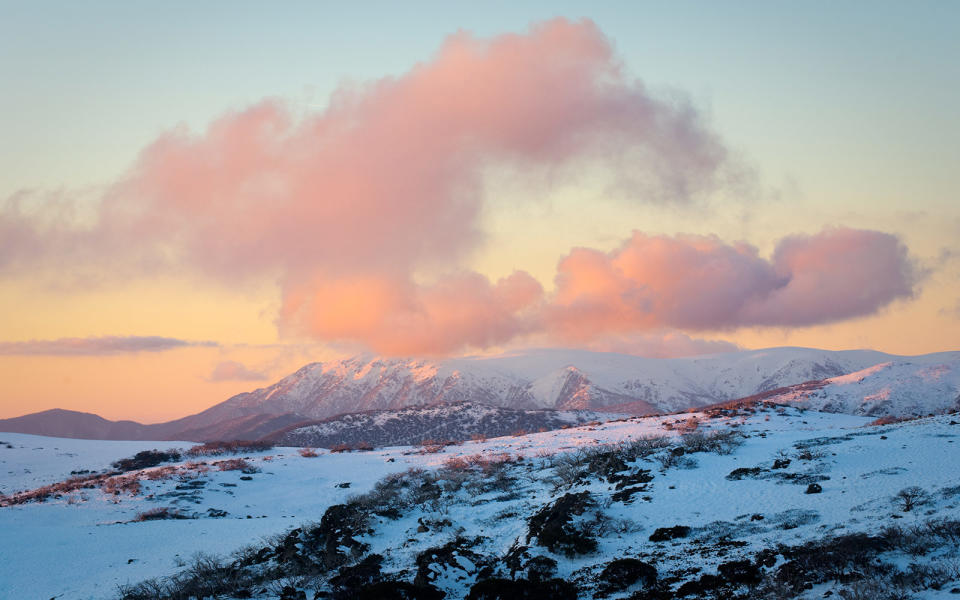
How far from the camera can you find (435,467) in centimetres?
3719

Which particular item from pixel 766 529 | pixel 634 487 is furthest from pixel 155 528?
pixel 766 529

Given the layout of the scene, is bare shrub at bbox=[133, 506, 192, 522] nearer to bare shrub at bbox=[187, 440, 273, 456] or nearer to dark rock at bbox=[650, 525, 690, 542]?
bare shrub at bbox=[187, 440, 273, 456]

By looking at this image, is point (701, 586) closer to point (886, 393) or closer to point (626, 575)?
point (626, 575)

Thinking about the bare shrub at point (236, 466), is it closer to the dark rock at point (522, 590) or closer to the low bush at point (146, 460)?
the low bush at point (146, 460)

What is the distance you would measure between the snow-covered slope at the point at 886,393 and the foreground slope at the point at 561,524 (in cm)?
5120

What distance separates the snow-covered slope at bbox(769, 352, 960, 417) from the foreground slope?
51195mm

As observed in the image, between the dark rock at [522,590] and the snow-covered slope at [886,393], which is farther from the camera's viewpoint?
the snow-covered slope at [886,393]

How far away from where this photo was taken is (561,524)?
19.5m

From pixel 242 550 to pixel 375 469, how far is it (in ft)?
55.6

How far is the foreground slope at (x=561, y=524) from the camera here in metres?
14.6

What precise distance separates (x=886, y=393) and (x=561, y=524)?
82.7m

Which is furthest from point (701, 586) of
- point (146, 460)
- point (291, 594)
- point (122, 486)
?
point (146, 460)

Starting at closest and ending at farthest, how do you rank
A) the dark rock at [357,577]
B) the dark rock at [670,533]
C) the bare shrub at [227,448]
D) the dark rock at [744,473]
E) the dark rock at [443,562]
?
the dark rock at [443,562], the dark rock at [357,577], the dark rock at [670,533], the dark rock at [744,473], the bare shrub at [227,448]

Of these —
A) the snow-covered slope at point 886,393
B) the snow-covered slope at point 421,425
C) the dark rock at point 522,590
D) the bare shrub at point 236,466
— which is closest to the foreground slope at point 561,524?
the dark rock at point 522,590
